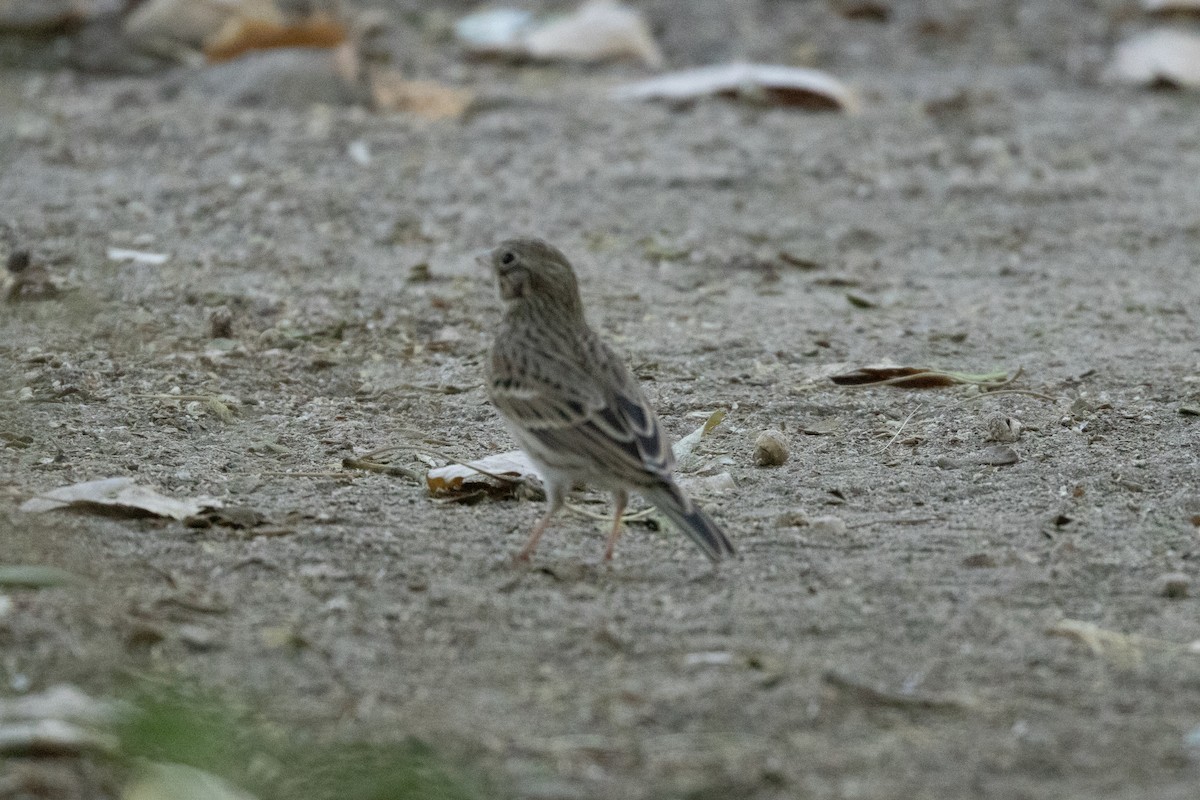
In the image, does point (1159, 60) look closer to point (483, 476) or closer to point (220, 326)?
point (220, 326)

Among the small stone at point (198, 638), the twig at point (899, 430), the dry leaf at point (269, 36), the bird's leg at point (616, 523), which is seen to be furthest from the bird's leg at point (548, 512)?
the dry leaf at point (269, 36)

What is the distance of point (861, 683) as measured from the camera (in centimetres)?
382

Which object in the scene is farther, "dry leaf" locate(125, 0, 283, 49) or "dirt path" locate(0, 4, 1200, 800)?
"dry leaf" locate(125, 0, 283, 49)

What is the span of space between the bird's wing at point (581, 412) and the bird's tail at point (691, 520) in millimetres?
43

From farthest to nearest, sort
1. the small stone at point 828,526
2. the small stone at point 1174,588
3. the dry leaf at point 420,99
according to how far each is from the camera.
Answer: the dry leaf at point 420,99 < the small stone at point 828,526 < the small stone at point 1174,588

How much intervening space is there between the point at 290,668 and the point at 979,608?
66.1 inches

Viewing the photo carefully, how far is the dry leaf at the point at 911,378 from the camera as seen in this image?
6445 millimetres

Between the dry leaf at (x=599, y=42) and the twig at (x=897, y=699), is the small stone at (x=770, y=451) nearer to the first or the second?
the twig at (x=897, y=699)

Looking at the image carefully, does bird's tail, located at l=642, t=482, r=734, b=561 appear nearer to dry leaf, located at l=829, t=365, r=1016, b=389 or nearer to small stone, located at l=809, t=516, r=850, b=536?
small stone, located at l=809, t=516, r=850, b=536

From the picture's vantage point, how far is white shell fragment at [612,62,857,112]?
Result: 10.5m

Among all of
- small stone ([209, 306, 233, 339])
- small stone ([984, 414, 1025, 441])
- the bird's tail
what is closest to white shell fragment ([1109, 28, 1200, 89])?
small stone ([984, 414, 1025, 441])

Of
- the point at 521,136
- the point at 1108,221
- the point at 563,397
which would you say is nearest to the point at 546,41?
the point at 521,136

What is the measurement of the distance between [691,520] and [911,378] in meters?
2.14

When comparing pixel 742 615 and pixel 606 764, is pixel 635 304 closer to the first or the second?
pixel 742 615
